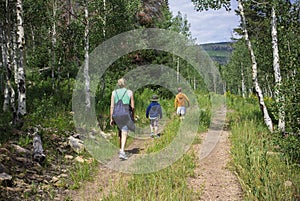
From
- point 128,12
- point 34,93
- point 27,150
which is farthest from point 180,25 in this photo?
point 27,150

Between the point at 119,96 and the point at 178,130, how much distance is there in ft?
11.0

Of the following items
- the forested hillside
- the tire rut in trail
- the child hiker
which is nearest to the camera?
the tire rut in trail

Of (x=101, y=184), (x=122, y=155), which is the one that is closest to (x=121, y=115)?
(x=122, y=155)

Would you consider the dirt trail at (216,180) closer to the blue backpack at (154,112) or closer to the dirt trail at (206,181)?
the dirt trail at (206,181)

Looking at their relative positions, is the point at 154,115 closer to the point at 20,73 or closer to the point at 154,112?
the point at 154,112

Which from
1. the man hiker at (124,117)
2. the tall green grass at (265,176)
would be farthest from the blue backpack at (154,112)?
the tall green grass at (265,176)

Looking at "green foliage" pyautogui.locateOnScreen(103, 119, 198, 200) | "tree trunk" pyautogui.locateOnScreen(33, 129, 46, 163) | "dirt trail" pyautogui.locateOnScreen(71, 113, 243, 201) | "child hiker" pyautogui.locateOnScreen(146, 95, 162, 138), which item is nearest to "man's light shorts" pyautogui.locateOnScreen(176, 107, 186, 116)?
"child hiker" pyautogui.locateOnScreen(146, 95, 162, 138)

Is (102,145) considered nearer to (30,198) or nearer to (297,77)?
(30,198)

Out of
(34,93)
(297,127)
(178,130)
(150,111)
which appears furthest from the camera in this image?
(34,93)

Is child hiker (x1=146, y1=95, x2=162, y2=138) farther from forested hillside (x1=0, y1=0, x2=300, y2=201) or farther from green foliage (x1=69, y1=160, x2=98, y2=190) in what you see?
green foliage (x1=69, y1=160, x2=98, y2=190)

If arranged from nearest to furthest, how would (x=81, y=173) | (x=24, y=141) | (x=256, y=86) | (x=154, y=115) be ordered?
(x=81, y=173), (x=24, y=141), (x=256, y=86), (x=154, y=115)

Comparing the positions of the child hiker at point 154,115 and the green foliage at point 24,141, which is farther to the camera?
the child hiker at point 154,115

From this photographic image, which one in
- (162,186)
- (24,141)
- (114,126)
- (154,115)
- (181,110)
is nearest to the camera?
(162,186)

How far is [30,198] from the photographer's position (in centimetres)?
524
